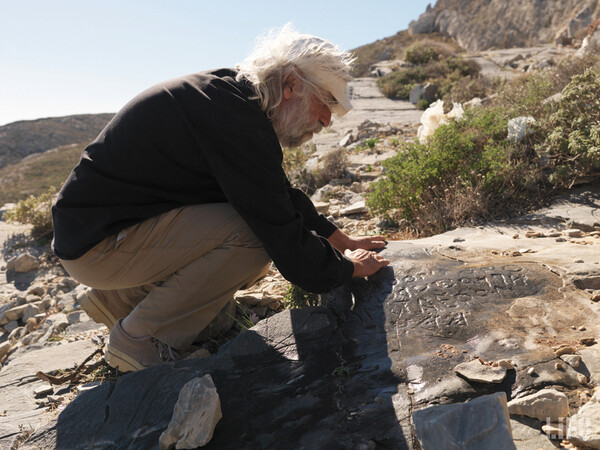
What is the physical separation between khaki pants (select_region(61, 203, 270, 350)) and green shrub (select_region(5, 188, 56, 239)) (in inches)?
224

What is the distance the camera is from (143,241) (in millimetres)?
2365

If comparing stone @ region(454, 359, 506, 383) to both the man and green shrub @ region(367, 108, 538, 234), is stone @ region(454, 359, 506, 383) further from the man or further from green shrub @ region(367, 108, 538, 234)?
green shrub @ region(367, 108, 538, 234)

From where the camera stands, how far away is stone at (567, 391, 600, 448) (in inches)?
54.5

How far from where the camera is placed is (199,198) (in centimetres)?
240

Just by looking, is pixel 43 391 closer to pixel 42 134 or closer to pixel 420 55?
pixel 420 55

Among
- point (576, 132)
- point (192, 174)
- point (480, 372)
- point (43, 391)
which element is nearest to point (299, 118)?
point (192, 174)

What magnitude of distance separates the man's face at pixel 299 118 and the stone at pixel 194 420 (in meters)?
1.21

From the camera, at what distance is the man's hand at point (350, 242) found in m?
2.79

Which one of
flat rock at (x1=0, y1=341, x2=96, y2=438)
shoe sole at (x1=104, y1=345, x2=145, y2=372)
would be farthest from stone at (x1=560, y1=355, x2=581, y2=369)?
flat rock at (x1=0, y1=341, x2=96, y2=438)

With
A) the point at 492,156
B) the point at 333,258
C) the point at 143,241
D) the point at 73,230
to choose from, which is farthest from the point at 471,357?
the point at 492,156

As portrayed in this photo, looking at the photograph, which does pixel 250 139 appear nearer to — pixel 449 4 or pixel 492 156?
pixel 492 156

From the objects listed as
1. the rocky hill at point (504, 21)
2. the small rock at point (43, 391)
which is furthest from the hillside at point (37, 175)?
the rocky hill at point (504, 21)

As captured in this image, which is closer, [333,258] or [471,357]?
[471,357]

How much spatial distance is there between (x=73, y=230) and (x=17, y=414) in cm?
106
